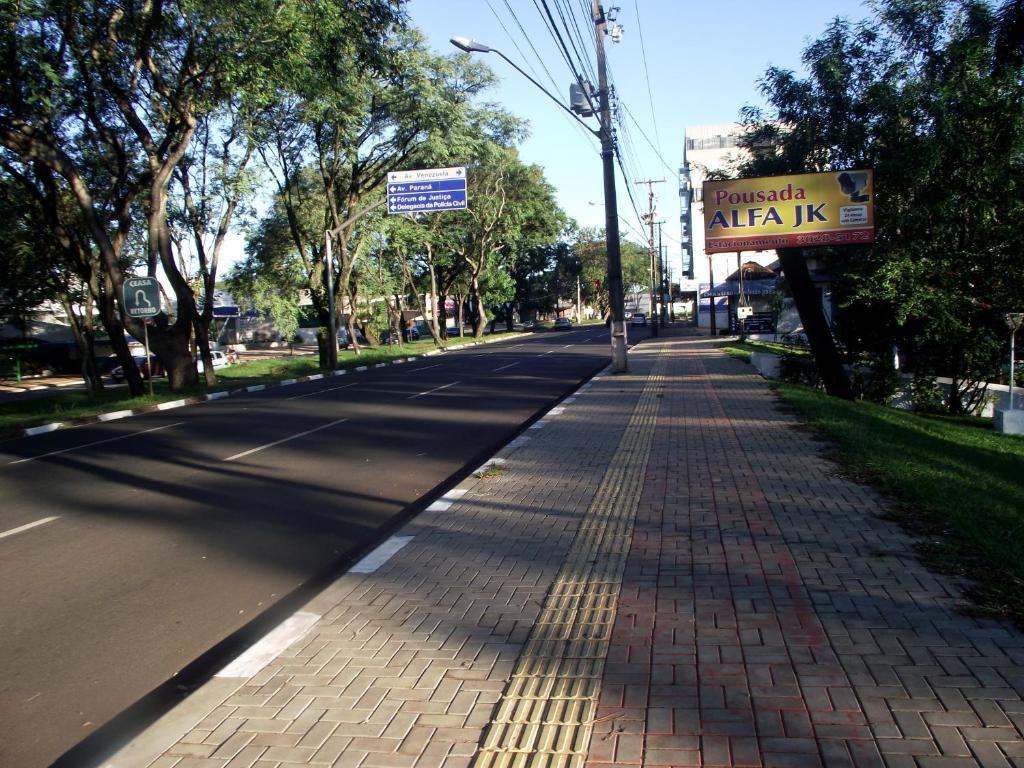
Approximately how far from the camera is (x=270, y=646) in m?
4.50

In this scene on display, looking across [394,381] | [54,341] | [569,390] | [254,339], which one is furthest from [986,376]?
[254,339]

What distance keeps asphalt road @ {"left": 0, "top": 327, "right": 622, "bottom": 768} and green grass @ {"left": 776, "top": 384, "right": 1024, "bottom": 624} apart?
420cm

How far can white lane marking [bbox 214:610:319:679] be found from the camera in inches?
166

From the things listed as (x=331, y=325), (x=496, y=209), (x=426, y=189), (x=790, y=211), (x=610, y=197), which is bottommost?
(x=331, y=325)

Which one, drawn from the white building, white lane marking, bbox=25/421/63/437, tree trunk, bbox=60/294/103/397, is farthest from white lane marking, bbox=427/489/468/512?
the white building

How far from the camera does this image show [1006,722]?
3285 millimetres

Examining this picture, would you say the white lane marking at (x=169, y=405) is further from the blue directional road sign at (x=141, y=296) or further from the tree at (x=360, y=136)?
the tree at (x=360, y=136)

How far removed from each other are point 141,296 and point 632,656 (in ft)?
62.2

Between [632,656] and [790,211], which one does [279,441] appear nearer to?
[632,656]

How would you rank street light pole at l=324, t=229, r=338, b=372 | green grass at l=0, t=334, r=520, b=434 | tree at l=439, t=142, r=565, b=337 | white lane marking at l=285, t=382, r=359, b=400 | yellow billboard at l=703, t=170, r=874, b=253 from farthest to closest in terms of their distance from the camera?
tree at l=439, t=142, r=565, b=337 < street light pole at l=324, t=229, r=338, b=372 < white lane marking at l=285, t=382, r=359, b=400 < green grass at l=0, t=334, r=520, b=434 < yellow billboard at l=703, t=170, r=874, b=253

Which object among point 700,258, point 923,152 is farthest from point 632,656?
point 700,258

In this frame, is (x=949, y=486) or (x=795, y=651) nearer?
(x=795, y=651)

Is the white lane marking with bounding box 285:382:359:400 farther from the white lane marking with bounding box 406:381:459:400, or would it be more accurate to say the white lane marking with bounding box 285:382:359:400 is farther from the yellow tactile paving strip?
the yellow tactile paving strip

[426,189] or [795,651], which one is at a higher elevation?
[426,189]
